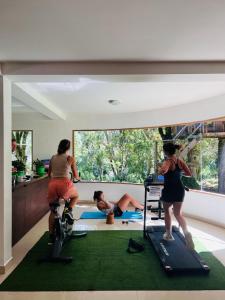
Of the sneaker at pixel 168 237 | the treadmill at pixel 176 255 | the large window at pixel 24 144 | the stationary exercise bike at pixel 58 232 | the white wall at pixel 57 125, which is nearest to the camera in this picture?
the treadmill at pixel 176 255

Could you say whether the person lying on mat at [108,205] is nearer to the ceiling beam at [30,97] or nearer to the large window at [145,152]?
the large window at [145,152]

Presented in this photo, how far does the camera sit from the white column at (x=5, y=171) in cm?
299

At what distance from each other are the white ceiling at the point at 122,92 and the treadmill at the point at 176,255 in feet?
5.45

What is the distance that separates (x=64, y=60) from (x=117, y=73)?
0.63 metres

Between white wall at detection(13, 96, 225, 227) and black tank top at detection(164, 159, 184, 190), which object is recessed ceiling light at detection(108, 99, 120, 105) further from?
black tank top at detection(164, 159, 184, 190)

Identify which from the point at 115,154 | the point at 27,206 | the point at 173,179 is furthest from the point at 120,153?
the point at 173,179

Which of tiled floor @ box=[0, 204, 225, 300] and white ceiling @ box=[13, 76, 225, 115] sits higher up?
white ceiling @ box=[13, 76, 225, 115]

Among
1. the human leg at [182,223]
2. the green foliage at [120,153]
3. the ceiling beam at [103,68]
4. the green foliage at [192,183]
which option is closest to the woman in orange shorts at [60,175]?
the ceiling beam at [103,68]

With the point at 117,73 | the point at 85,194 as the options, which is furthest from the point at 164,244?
the point at 85,194

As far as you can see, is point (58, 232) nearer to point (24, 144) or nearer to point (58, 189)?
point (58, 189)

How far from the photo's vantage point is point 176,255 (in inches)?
128

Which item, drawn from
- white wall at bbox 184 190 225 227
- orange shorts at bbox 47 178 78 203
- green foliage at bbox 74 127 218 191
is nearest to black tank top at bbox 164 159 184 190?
orange shorts at bbox 47 178 78 203

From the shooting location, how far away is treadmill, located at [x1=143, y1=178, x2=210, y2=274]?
2.90 m

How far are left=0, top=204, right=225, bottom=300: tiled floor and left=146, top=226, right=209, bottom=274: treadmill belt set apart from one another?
1.13 ft
